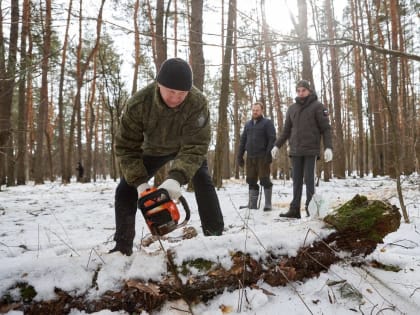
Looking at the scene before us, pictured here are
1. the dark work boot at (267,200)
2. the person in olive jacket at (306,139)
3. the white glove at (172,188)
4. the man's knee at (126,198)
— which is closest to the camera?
the white glove at (172,188)

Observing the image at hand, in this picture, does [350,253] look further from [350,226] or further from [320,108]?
[320,108]

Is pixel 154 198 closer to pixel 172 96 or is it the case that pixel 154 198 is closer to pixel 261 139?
pixel 172 96

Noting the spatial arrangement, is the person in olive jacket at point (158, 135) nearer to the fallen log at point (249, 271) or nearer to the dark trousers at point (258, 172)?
the fallen log at point (249, 271)

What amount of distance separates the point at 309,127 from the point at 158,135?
266 cm

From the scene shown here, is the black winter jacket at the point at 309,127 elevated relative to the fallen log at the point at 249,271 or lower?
elevated

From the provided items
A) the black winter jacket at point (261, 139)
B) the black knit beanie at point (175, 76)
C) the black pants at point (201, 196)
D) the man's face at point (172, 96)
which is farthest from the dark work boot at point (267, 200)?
the black knit beanie at point (175, 76)

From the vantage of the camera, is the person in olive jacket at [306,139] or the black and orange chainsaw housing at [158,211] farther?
the person in olive jacket at [306,139]

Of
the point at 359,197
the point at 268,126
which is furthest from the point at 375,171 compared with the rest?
the point at 359,197

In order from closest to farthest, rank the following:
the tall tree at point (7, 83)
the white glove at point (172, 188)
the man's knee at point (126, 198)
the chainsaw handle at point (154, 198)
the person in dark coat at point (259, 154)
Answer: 1. the chainsaw handle at point (154, 198)
2. the white glove at point (172, 188)
3. the man's knee at point (126, 198)
4. the tall tree at point (7, 83)
5. the person in dark coat at point (259, 154)

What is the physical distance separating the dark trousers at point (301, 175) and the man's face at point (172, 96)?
101 inches

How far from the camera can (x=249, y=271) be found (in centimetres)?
161

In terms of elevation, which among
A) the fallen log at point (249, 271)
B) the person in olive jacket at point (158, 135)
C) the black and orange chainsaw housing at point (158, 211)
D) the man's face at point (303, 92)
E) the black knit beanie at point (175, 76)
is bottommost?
the fallen log at point (249, 271)

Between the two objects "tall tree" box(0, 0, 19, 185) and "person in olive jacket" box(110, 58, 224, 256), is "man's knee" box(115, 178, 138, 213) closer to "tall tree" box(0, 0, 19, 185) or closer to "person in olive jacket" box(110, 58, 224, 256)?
"person in olive jacket" box(110, 58, 224, 256)

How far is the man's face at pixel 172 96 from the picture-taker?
6.09 ft
